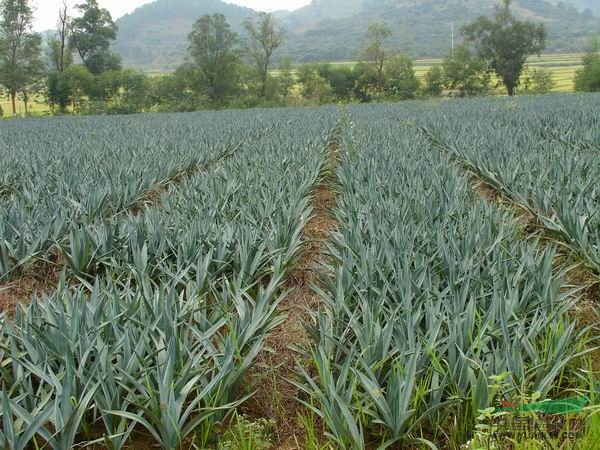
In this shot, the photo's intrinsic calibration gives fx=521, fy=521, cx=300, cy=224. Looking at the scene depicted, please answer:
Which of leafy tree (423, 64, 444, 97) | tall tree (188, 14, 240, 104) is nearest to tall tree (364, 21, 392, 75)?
leafy tree (423, 64, 444, 97)

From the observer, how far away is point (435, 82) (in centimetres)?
4322

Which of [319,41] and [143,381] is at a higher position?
[319,41]

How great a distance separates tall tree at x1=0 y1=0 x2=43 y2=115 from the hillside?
68437 millimetres

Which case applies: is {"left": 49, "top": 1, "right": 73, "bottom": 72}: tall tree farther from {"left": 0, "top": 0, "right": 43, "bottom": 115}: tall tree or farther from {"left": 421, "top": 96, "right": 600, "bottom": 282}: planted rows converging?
{"left": 421, "top": 96, "right": 600, "bottom": 282}: planted rows converging

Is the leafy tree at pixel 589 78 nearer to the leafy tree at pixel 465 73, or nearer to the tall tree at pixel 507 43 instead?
the tall tree at pixel 507 43

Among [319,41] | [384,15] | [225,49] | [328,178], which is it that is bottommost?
[328,178]

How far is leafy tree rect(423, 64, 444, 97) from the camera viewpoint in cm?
4306

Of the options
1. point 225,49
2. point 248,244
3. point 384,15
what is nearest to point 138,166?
point 248,244

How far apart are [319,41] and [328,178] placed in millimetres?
137665

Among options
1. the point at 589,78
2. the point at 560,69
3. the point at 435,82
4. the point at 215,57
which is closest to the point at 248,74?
the point at 215,57

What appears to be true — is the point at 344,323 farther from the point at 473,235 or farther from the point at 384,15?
the point at 384,15

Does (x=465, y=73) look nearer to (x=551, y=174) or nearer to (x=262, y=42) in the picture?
(x=262, y=42)

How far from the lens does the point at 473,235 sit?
127 inches

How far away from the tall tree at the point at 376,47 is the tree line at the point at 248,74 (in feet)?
0.30
